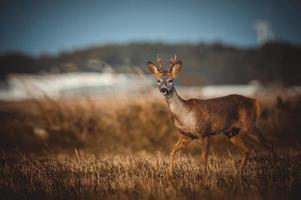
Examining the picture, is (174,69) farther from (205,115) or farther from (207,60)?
(207,60)

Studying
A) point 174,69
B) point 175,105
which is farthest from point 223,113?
point 174,69

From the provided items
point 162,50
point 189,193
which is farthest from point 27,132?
point 162,50

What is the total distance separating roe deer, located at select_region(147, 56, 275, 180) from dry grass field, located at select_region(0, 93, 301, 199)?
1.59 feet

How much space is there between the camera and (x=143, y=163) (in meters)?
6.95

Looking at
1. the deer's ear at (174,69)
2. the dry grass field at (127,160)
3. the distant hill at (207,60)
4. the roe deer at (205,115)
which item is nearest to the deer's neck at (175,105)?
the roe deer at (205,115)

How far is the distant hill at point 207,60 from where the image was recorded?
4409 centimetres

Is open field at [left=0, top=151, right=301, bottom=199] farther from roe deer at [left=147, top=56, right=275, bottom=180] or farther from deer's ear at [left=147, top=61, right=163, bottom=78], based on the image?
deer's ear at [left=147, top=61, right=163, bottom=78]

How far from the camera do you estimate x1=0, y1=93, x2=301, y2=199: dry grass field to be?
513cm

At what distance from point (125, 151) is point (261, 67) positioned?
4243 centimetres

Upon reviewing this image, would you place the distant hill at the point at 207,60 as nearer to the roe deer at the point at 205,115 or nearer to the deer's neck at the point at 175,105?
the roe deer at the point at 205,115

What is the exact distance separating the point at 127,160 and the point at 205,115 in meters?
1.75

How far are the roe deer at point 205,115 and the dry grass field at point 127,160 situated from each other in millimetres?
486

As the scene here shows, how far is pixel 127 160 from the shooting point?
704 cm

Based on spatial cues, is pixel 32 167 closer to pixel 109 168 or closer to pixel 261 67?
pixel 109 168
